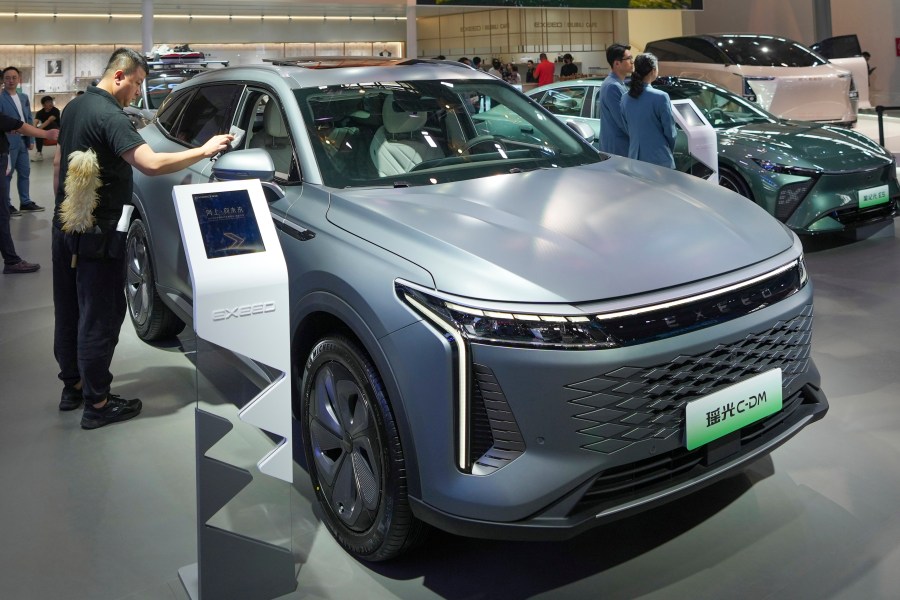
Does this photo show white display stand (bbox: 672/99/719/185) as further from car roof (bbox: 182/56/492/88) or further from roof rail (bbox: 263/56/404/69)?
roof rail (bbox: 263/56/404/69)

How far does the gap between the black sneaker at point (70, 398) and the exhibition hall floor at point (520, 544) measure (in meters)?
0.05

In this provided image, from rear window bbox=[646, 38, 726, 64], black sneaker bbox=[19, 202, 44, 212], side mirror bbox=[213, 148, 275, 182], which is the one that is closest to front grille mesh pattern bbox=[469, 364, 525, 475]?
side mirror bbox=[213, 148, 275, 182]

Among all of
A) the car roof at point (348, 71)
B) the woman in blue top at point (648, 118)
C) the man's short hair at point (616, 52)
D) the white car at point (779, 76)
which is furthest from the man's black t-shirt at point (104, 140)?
the white car at point (779, 76)

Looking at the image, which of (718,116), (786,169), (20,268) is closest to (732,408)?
(786,169)

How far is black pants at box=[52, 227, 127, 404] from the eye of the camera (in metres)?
3.82

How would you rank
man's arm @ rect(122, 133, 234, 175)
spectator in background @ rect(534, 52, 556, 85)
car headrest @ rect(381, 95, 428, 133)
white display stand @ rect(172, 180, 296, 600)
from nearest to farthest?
white display stand @ rect(172, 180, 296, 600), man's arm @ rect(122, 133, 234, 175), car headrest @ rect(381, 95, 428, 133), spectator in background @ rect(534, 52, 556, 85)

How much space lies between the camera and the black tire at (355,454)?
2.55 m

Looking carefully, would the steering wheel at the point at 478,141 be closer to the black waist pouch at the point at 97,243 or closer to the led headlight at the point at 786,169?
the black waist pouch at the point at 97,243

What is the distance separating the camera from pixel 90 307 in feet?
12.6

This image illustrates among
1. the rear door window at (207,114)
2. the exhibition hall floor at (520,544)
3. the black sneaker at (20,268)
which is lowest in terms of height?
the exhibition hall floor at (520,544)

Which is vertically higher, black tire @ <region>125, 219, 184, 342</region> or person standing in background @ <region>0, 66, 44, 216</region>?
person standing in background @ <region>0, 66, 44, 216</region>

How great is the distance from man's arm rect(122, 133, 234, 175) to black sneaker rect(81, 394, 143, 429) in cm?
110

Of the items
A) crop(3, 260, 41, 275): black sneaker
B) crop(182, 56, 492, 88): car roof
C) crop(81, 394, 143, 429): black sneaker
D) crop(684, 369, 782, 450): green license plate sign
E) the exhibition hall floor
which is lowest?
the exhibition hall floor

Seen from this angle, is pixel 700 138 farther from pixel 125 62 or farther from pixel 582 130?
pixel 125 62
